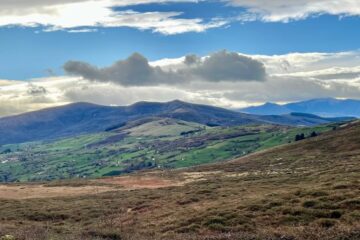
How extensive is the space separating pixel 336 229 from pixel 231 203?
17.1m

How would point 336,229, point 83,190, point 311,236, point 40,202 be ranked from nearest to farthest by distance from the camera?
point 311,236
point 336,229
point 40,202
point 83,190

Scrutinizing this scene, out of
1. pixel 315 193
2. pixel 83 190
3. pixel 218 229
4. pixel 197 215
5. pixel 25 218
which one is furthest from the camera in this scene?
pixel 83 190

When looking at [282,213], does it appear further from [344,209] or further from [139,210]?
[139,210]

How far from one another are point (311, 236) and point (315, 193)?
56.1 feet

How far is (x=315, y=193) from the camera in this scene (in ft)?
141

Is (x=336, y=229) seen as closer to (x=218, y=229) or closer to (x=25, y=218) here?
(x=218, y=229)

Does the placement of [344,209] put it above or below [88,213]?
above

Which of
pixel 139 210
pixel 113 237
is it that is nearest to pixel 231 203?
pixel 139 210

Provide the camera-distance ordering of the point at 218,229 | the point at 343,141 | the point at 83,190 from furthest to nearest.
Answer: the point at 343,141, the point at 83,190, the point at 218,229

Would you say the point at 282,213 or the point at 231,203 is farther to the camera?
the point at 231,203

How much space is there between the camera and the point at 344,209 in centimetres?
3572

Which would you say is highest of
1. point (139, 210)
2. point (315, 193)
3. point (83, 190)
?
point (315, 193)

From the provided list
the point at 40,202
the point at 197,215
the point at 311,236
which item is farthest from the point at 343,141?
the point at 311,236

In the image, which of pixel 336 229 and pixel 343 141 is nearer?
pixel 336 229
